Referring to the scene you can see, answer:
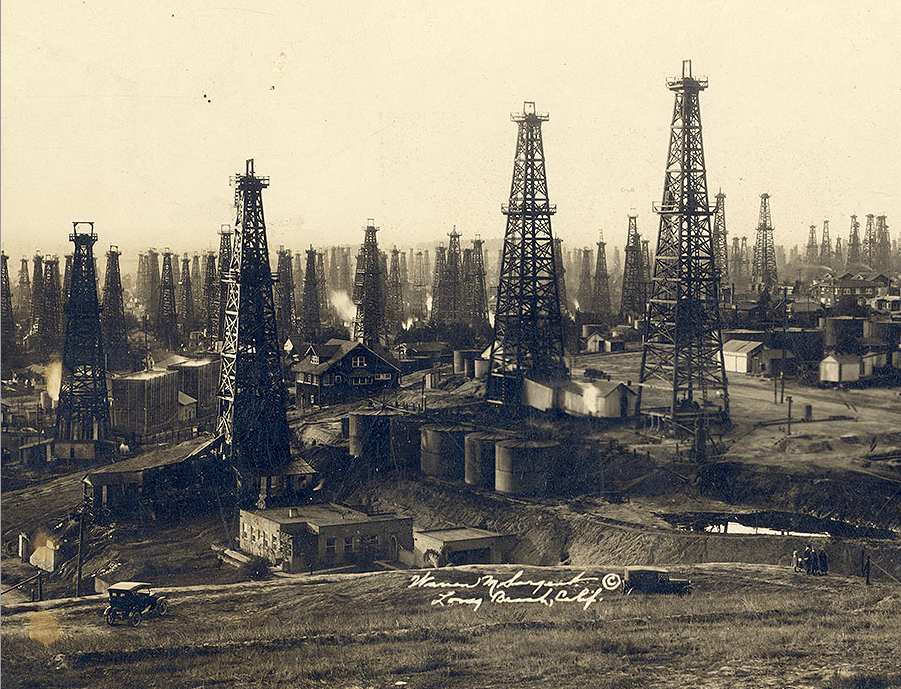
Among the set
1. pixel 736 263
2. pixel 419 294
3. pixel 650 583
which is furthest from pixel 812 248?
pixel 419 294

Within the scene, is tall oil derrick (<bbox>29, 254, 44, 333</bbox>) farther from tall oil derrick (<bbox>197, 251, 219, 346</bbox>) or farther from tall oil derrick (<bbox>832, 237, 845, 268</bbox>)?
tall oil derrick (<bbox>832, 237, 845, 268</bbox>)

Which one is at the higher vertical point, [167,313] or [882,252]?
[882,252]

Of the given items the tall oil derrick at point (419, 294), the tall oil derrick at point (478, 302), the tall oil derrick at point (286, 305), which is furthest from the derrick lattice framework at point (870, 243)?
the tall oil derrick at point (419, 294)

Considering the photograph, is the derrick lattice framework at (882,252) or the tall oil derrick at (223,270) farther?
the derrick lattice framework at (882,252)

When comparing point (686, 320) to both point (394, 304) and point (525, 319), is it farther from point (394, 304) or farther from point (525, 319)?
point (394, 304)

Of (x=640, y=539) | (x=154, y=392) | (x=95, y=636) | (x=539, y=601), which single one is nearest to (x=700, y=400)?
(x=640, y=539)

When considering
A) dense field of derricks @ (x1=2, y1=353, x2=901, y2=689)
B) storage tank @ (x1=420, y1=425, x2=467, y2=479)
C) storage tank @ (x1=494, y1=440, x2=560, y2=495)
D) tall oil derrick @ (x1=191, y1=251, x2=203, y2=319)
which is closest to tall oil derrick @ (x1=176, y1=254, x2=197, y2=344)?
tall oil derrick @ (x1=191, y1=251, x2=203, y2=319)

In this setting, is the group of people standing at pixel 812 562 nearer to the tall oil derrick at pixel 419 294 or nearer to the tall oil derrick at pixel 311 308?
the tall oil derrick at pixel 311 308
